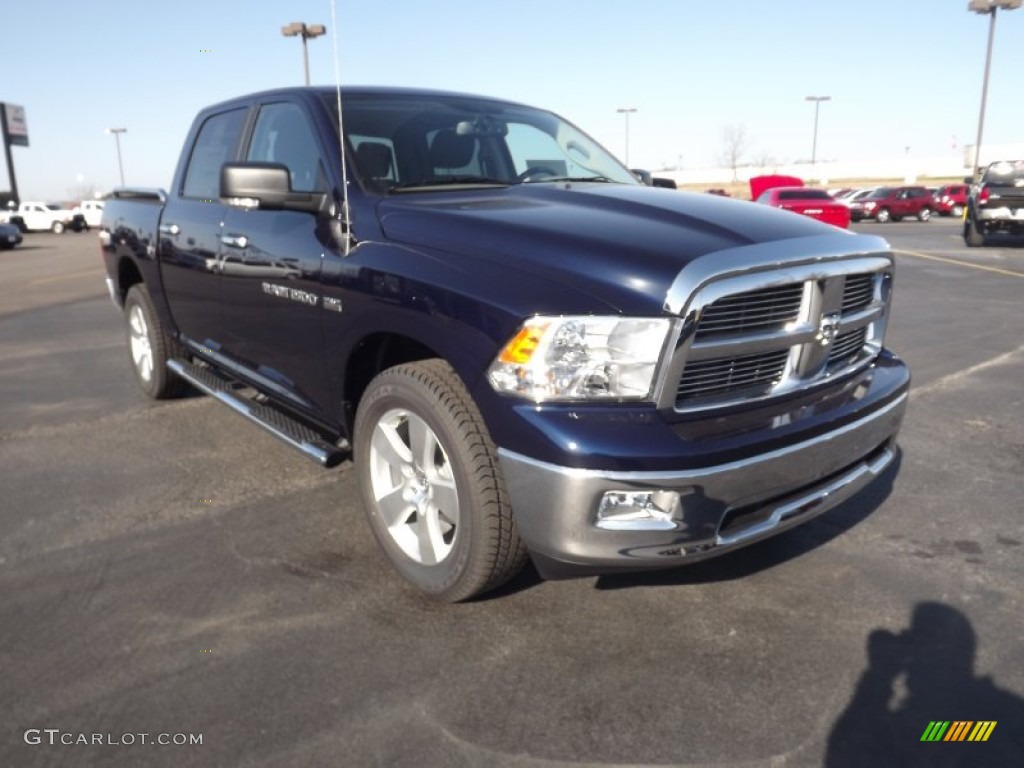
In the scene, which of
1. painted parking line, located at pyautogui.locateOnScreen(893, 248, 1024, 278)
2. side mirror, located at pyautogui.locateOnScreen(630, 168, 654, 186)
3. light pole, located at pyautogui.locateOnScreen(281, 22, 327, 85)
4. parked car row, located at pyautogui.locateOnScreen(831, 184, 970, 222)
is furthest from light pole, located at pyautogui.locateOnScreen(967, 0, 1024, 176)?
side mirror, located at pyautogui.locateOnScreen(630, 168, 654, 186)

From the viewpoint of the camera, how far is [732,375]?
104 inches

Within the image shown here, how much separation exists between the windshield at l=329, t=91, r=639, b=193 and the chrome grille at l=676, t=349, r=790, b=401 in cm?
152

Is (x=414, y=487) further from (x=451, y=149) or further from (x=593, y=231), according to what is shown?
(x=451, y=149)

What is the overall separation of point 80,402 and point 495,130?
3769mm

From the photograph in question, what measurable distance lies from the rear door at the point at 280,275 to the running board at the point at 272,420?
13cm

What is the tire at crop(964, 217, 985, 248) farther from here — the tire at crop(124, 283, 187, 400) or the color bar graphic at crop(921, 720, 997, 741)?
the color bar graphic at crop(921, 720, 997, 741)

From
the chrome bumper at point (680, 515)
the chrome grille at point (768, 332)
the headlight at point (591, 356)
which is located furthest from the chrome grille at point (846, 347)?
the headlight at point (591, 356)

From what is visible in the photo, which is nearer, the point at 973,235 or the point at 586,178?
the point at 586,178

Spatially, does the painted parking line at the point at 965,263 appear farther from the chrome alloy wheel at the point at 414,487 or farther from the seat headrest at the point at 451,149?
the chrome alloy wheel at the point at 414,487

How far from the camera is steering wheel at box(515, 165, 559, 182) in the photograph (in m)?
3.87

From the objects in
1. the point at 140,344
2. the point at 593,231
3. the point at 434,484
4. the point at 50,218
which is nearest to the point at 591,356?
the point at 593,231

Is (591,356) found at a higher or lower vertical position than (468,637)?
higher

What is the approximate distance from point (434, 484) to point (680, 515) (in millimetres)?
901

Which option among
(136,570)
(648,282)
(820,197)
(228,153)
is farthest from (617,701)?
(820,197)
